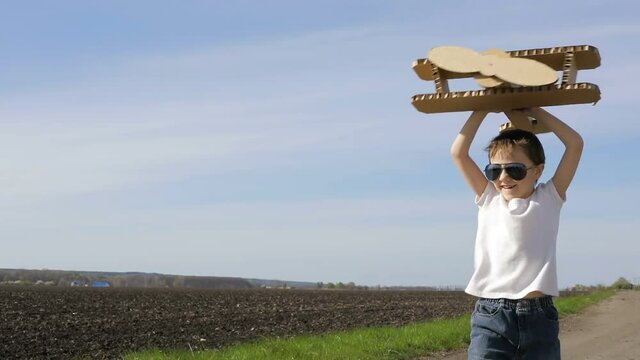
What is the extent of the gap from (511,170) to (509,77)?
1.36ft

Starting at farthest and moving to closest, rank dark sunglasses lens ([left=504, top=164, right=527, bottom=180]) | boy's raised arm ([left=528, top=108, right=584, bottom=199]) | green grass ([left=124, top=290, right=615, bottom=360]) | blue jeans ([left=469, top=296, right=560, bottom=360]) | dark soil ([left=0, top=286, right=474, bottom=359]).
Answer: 1. dark soil ([left=0, top=286, right=474, bottom=359])
2. green grass ([left=124, top=290, right=615, bottom=360])
3. boy's raised arm ([left=528, top=108, right=584, bottom=199])
4. dark sunglasses lens ([left=504, top=164, right=527, bottom=180])
5. blue jeans ([left=469, top=296, right=560, bottom=360])

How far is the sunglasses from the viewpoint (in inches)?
157

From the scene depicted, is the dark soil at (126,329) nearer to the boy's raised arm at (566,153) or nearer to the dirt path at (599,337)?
→ the dirt path at (599,337)

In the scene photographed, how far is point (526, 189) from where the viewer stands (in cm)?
406

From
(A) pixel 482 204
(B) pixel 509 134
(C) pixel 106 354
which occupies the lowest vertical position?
(C) pixel 106 354

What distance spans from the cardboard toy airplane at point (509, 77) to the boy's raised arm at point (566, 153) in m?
0.10

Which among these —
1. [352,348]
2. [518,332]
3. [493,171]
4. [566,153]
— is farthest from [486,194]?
[352,348]

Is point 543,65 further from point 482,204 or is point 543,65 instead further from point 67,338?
point 67,338

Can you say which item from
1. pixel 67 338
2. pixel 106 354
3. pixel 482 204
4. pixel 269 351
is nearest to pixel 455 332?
pixel 269 351

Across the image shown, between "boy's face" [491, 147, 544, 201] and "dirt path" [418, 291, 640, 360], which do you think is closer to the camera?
"boy's face" [491, 147, 544, 201]

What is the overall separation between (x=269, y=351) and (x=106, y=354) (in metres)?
5.27

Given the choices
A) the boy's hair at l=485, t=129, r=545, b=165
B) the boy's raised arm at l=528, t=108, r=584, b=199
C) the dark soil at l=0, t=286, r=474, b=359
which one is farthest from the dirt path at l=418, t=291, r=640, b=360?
the boy's hair at l=485, t=129, r=545, b=165

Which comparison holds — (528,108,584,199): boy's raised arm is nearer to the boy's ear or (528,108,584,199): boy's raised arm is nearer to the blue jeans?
the boy's ear

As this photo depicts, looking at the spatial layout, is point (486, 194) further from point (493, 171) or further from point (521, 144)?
point (521, 144)
